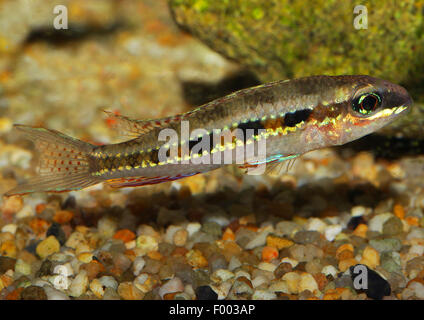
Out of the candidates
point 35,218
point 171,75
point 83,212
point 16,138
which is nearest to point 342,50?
point 171,75

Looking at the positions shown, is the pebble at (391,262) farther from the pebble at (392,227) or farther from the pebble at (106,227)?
the pebble at (106,227)

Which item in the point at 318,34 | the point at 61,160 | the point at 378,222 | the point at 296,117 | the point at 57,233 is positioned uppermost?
the point at 318,34

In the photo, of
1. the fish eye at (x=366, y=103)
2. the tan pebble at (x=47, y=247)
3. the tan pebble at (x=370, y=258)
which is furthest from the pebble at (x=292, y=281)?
the tan pebble at (x=47, y=247)

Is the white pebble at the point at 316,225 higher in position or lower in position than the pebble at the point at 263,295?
higher

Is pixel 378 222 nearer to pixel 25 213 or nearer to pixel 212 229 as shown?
pixel 212 229

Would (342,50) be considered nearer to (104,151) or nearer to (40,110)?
(104,151)

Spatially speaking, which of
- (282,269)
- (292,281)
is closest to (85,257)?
(282,269)
